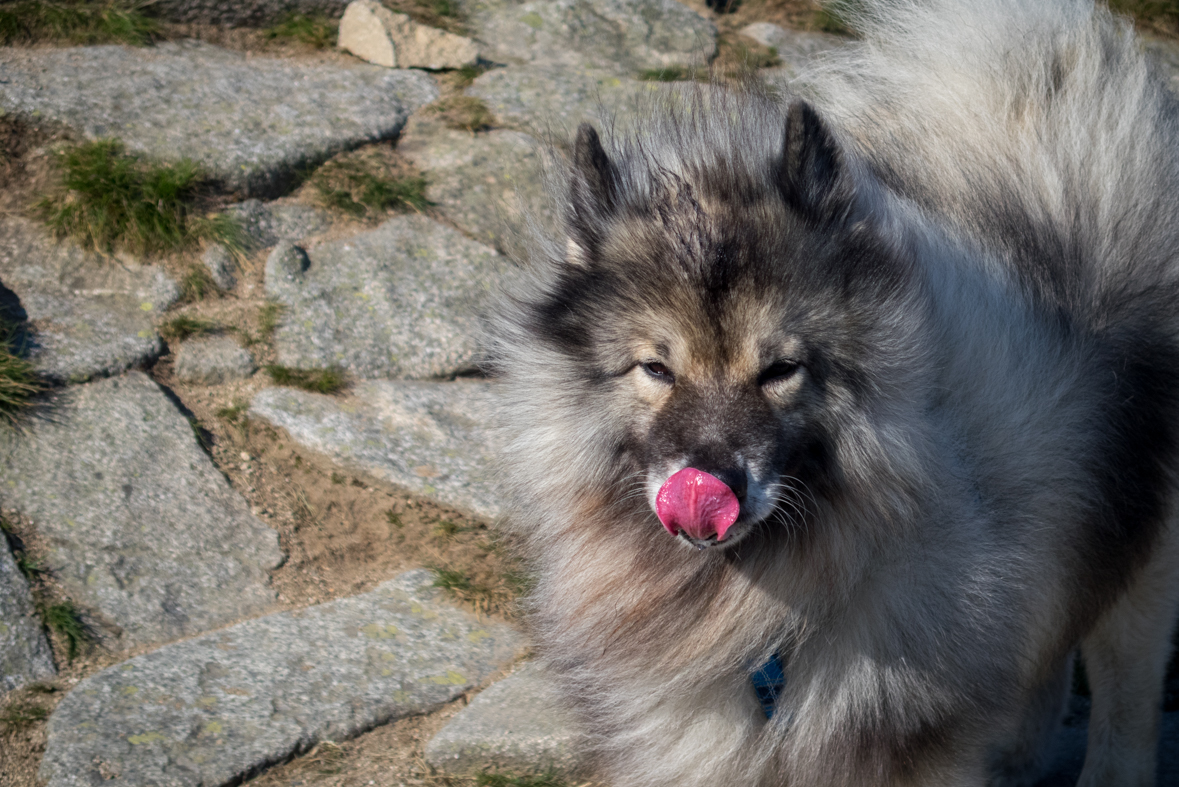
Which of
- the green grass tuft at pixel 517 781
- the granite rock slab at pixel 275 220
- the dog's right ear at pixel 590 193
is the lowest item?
the green grass tuft at pixel 517 781

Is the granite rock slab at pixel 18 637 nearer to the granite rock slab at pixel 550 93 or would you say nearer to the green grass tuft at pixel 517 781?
the green grass tuft at pixel 517 781

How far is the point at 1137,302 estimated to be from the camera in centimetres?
259

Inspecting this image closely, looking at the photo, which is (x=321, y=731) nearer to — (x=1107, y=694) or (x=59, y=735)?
(x=59, y=735)

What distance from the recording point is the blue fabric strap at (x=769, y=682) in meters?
2.29

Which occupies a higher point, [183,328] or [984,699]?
[984,699]

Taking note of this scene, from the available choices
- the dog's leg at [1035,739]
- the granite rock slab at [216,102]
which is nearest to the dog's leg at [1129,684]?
the dog's leg at [1035,739]

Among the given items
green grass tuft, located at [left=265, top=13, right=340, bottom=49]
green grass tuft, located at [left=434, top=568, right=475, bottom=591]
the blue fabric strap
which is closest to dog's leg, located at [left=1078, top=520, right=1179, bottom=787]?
the blue fabric strap

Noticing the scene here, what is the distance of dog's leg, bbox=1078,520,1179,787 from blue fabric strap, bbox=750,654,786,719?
1.19 m

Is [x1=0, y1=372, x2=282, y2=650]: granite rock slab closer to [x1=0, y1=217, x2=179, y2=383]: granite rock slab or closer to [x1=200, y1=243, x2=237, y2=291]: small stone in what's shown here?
[x1=0, y1=217, x2=179, y2=383]: granite rock slab

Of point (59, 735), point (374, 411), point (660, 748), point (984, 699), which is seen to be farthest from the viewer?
point (374, 411)

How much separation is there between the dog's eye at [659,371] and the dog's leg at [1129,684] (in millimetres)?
1671

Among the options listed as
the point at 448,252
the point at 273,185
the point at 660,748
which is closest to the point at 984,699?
the point at 660,748

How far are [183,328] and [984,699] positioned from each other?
3.17 m

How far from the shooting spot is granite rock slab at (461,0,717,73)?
5.62 metres
